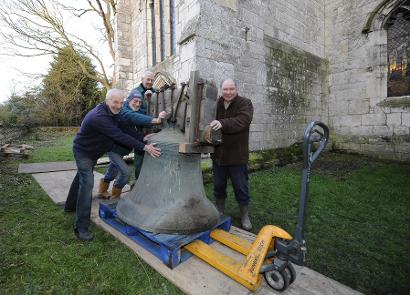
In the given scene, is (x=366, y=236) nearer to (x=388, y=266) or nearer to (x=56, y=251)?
(x=388, y=266)

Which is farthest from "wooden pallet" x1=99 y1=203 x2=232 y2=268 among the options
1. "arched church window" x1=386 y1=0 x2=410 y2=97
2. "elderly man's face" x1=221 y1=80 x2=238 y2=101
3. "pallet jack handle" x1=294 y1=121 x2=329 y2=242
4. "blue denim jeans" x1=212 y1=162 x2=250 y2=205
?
"arched church window" x1=386 y1=0 x2=410 y2=97

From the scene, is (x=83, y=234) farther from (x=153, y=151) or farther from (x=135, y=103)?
(x=135, y=103)

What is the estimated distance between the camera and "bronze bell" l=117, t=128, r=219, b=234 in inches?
94.5

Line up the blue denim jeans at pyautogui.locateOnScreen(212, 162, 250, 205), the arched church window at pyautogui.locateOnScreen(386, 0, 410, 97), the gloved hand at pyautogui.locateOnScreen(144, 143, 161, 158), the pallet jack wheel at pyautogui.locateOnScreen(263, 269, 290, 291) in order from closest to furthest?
1. the pallet jack wheel at pyautogui.locateOnScreen(263, 269, 290, 291)
2. the gloved hand at pyautogui.locateOnScreen(144, 143, 161, 158)
3. the blue denim jeans at pyautogui.locateOnScreen(212, 162, 250, 205)
4. the arched church window at pyautogui.locateOnScreen(386, 0, 410, 97)

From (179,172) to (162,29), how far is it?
8.17 m

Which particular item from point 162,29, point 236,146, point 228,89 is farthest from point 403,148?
point 162,29

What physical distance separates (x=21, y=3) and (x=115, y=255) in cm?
1738

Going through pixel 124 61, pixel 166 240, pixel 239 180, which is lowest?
pixel 166 240

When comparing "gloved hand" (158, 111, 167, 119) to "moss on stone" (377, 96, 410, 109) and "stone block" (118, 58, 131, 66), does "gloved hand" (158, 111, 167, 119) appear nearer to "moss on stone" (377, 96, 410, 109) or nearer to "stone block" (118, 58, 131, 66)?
"moss on stone" (377, 96, 410, 109)

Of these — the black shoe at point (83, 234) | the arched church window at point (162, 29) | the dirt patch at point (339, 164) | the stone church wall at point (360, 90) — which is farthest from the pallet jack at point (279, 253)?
the arched church window at point (162, 29)

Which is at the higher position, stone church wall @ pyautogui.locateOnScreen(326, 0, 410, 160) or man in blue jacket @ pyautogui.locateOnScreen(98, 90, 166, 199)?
stone church wall @ pyautogui.locateOnScreen(326, 0, 410, 160)

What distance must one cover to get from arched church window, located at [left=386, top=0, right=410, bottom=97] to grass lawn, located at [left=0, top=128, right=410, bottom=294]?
12.6 ft

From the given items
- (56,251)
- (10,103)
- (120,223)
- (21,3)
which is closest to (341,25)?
(120,223)

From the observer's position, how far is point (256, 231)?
120 inches
